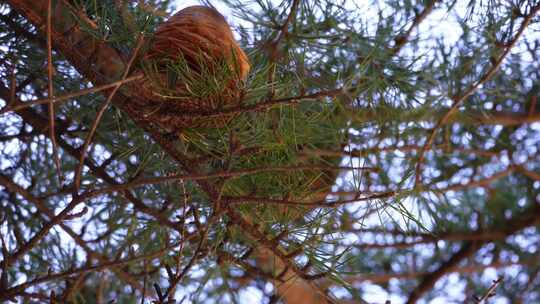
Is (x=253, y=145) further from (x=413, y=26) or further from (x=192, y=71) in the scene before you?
(x=413, y=26)

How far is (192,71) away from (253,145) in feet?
0.34

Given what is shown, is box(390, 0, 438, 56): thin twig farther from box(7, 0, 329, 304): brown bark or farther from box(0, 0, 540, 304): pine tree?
box(7, 0, 329, 304): brown bark

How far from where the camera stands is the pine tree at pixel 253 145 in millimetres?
716

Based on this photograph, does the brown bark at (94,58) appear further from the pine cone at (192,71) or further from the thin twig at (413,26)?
the thin twig at (413,26)

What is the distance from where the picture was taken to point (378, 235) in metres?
1.61

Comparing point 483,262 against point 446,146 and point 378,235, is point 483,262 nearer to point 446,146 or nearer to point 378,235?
point 378,235

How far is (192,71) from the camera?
69 centimetres

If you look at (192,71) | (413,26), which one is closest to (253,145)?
(192,71)

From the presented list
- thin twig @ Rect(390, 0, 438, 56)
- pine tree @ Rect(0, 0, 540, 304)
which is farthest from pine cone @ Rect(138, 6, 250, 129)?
thin twig @ Rect(390, 0, 438, 56)

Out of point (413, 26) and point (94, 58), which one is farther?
point (413, 26)

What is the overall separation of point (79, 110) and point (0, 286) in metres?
0.39

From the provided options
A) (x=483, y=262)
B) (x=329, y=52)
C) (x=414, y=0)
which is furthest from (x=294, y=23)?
(x=483, y=262)

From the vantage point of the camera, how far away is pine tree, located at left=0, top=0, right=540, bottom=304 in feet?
2.35

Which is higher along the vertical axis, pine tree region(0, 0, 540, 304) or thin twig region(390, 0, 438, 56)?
thin twig region(390, 0, 438, 56)
